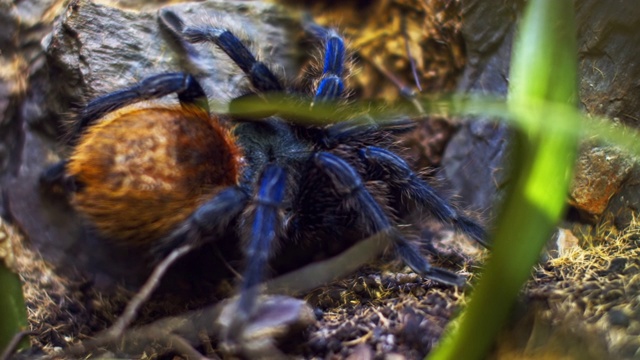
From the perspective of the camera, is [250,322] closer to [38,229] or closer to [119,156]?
[119,156]

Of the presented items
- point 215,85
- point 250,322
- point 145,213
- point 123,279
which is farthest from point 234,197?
point 215,85

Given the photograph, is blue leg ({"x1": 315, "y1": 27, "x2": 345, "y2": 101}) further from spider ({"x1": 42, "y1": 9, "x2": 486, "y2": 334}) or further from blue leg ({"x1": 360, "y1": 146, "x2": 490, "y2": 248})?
blue leg ({"x1": 360, "y1": 146, "x2": 490, "y2": 248})

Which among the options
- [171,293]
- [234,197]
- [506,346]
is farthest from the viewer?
[171,293]

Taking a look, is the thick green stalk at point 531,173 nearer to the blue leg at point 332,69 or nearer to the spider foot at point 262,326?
the spider foot at point 262,326

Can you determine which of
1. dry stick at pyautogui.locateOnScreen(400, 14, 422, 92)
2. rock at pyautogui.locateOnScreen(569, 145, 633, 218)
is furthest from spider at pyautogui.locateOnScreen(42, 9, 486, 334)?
dry stick at pyautogui.locateOnScreen(400, 14, 422, 92)

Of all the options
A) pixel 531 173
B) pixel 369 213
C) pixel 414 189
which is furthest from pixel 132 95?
pixel 531 173
